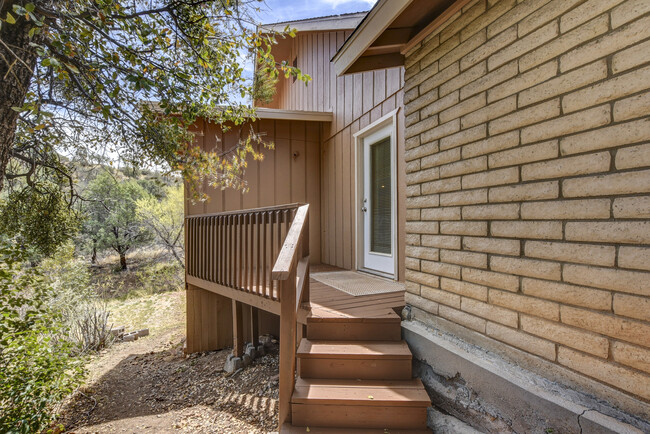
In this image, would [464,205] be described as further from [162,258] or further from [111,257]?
[111,257]

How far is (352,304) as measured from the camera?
295cm

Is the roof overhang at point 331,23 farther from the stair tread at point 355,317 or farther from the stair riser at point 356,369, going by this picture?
the stair riser at point 356,369

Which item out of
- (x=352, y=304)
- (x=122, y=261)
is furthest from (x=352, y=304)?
(x=122, y=261)

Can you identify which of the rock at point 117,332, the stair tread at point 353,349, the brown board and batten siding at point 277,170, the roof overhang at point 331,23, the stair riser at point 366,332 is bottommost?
the rock at point 117,332

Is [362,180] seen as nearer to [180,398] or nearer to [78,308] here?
[180,398]

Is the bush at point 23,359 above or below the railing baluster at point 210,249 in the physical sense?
below

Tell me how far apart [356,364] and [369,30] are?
247cm

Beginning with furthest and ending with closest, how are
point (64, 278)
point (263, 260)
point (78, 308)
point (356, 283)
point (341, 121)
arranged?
point (64, 278), point (78, 308), point (341, 121), point (356, 283), point (263, 260)

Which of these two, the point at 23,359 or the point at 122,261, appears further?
the point at 122,261

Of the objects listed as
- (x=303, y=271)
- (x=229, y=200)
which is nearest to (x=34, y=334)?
(x=303, y=271)

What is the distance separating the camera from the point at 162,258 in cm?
1273

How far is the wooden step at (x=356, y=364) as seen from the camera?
7.60 feet

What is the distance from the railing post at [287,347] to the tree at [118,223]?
43.5 feet

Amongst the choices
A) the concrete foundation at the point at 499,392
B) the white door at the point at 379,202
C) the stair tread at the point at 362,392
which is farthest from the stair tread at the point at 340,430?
the white door at the point at 379,202
